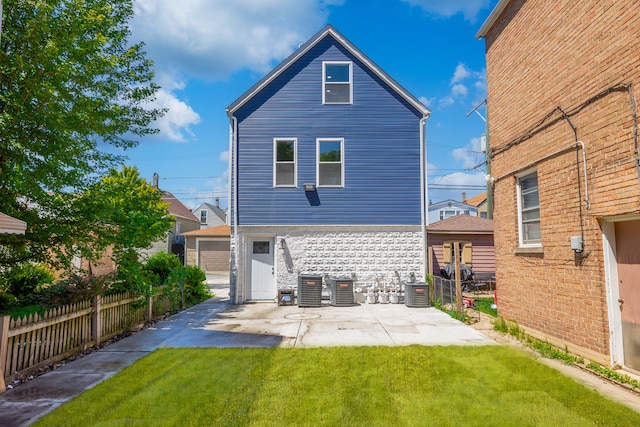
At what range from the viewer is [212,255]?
98.0 ft

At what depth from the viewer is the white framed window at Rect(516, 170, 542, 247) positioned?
746 centimetres

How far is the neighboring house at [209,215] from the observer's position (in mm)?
45125

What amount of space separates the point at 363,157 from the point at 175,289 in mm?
7426

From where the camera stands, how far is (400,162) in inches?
529

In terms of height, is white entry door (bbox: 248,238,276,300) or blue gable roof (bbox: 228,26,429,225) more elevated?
blue gable roof (bbox: 228,26,429,225)

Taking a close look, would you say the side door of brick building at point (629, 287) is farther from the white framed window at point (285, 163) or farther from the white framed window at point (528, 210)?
the white framed window at point (285, 163)

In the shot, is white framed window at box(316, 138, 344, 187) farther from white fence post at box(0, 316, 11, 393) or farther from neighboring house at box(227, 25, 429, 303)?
white fence post at box(0, 316, 11, 393)

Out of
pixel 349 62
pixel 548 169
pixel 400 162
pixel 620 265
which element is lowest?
pixel 620 265

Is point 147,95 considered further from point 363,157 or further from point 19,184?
point 363,157

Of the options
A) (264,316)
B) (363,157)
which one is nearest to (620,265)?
(264,316)

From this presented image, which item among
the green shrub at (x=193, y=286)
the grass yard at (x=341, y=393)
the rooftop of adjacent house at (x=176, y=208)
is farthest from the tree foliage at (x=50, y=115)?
the rooftop of adjacent house at (x=176, y=208)

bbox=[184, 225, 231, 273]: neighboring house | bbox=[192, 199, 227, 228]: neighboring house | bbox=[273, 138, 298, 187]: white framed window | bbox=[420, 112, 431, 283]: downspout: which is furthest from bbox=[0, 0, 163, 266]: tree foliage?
bbox=[192, 199, 227, 228]: neighboring house

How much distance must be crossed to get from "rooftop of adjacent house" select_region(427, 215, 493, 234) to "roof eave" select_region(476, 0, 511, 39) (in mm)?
8324

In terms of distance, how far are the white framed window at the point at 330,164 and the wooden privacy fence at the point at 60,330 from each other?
691 cm
